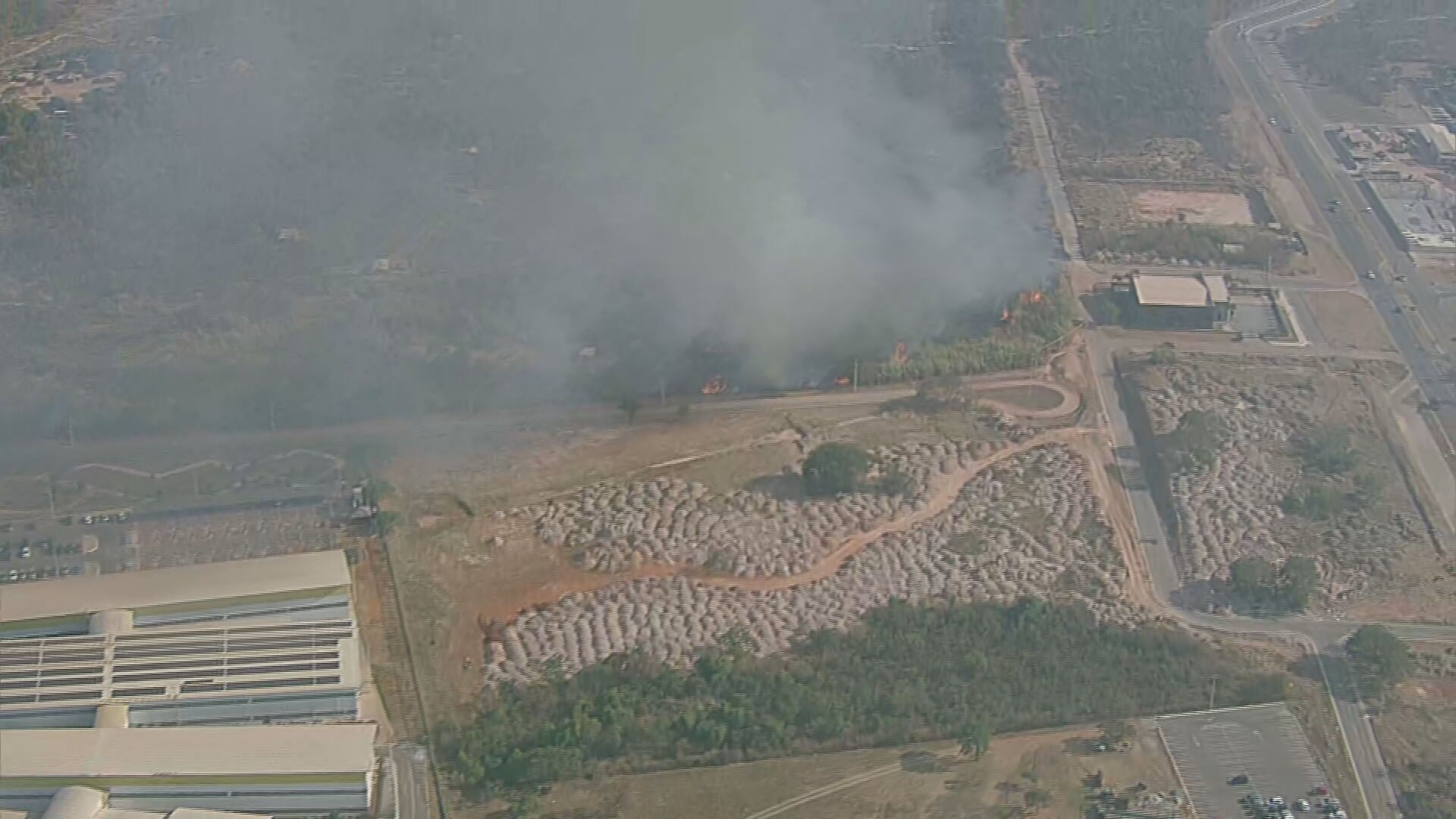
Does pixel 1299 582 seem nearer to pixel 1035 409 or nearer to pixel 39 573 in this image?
pixel 1035 409

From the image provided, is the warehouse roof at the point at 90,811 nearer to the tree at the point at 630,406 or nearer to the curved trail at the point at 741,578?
the curved trail at the point at 741,578

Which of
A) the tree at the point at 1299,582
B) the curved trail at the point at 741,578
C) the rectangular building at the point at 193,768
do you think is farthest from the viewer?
the curved trail at the point at 741,578

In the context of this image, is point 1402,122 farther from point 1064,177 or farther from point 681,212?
point 681,212

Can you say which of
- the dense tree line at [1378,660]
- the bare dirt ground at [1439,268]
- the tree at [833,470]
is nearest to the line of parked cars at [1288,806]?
the dense tree line at [1378,660]

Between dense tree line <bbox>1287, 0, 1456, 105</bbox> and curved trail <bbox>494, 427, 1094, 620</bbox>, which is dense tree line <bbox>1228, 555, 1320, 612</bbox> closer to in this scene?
curved trail <bbox>494, 427, 1094, 620</bbox>

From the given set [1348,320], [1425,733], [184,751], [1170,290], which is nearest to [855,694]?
[1425,733]
